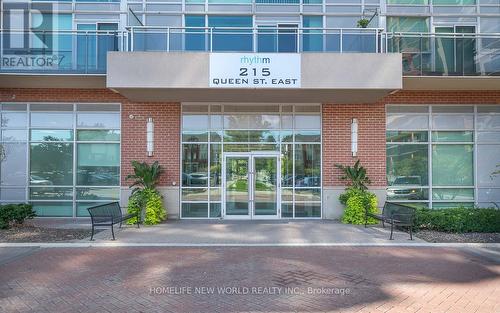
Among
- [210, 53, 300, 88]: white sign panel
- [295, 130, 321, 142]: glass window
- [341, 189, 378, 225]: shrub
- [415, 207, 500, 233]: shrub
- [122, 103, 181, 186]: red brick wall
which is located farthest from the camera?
[295, 130, 321, 142]: glass window

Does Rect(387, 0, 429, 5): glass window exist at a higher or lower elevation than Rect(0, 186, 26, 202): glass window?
higher

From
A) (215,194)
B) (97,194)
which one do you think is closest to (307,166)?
(215,194)

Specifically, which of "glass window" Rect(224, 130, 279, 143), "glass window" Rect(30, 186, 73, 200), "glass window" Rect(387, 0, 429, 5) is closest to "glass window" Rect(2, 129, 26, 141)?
"glass window" Rect(30, 186, 73, 200)

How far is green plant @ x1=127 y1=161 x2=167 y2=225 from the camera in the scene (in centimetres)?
1369

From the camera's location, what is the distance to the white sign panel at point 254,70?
12484 mm

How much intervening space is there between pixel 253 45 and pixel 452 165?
27.9 ft

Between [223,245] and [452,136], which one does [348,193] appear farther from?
[223,245]

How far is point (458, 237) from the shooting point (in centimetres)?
1130

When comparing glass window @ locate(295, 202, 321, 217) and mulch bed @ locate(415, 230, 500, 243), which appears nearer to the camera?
mulch bed @ locate(415, 230, 500, 243)

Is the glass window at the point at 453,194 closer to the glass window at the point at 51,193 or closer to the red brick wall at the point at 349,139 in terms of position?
the red brick wall at the point at 349,139

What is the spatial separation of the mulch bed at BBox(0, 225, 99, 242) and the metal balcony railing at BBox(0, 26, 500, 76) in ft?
16.0

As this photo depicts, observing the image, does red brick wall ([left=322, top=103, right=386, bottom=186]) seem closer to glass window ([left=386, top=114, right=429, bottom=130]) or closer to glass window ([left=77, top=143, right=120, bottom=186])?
glass window ([left=386, top=114, right=429, bottom=130])

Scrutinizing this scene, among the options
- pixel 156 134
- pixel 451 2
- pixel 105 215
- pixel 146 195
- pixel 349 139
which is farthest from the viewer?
pixel 451 2

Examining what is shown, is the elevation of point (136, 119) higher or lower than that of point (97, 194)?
higher
